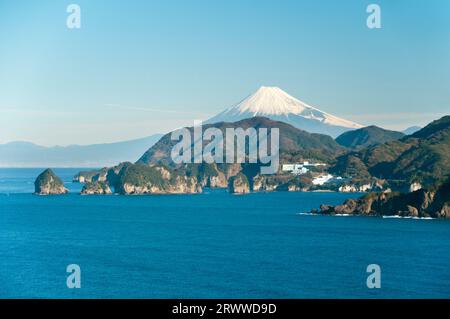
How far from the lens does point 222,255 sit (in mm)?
47625

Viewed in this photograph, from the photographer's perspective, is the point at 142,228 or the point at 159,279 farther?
the point at 142,228

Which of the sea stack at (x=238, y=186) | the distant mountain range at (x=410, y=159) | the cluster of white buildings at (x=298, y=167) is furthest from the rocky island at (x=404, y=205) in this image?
the cluster of white buildings at (x=298, y=167)

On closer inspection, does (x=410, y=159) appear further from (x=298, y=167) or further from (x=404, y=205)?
(x=404, y=205)

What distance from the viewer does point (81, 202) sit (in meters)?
107

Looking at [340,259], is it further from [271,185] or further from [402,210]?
[271,185]

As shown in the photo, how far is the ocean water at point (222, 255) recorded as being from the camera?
36.4 metres

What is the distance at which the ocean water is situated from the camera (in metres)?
36.4

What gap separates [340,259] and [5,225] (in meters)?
35.8

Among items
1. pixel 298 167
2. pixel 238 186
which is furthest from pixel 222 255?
pixel 298 167

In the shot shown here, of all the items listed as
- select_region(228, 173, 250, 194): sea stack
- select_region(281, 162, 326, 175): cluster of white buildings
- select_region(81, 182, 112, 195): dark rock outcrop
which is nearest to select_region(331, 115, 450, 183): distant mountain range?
select_region(281, 162, 326, 175): cluster of white buildings

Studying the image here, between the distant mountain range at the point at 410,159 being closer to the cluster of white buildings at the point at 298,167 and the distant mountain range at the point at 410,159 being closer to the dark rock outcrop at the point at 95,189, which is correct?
the cluster of white buildings at the point at 298,167

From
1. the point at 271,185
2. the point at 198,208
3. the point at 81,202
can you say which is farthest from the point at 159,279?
the point at 271,185
